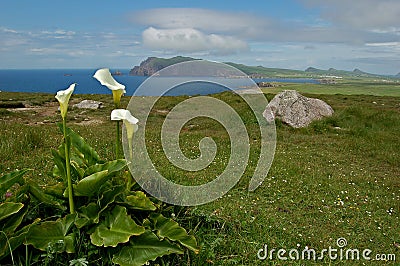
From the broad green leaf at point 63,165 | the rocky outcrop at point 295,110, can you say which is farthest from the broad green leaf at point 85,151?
the rocky outcrop at point 295,110

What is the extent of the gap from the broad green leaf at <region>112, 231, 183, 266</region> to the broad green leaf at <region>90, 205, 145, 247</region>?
20 cm

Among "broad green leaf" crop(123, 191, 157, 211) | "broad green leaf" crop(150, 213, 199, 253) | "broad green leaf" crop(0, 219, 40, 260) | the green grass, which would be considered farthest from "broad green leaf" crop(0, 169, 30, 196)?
the green grass

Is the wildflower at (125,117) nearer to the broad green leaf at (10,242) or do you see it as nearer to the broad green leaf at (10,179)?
the broad green leaf at (10,179)

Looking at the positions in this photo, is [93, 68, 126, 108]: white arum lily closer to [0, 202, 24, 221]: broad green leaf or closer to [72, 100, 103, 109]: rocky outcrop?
[0, 202, 24, 221]: broad green leaf

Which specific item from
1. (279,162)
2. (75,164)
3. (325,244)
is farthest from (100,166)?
(279,162)

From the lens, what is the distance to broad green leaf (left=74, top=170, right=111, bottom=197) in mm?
3830

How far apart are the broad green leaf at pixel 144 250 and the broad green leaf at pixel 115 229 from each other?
196 millimetres

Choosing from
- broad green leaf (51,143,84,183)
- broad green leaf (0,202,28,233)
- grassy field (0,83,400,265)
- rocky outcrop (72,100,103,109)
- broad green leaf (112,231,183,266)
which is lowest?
grassy field (0,83,400,265)

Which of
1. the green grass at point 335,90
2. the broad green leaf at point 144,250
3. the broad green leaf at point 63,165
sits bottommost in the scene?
the broad green leaf at point 144,250

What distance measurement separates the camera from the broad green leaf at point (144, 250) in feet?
12.6

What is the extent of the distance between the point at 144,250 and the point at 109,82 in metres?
1.73

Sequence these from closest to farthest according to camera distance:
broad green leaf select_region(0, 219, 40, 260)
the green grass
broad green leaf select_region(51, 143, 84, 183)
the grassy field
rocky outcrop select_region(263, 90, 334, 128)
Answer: broad green leaf select_region(0, 219, 40, 260), broad green leaf select_region(51, 143, 84, 183), the grassy field, rocky outcrop select_region(263, 90, 334, 128), the green grass

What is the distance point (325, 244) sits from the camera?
552 centimetres

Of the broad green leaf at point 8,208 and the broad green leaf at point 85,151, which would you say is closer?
the broad green leaf at point 8,208
